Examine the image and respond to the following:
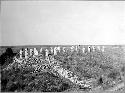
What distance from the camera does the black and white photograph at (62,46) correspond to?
321cm

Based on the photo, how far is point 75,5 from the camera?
3332 millimetres

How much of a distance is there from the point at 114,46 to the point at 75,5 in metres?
0.90

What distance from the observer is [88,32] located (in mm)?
3307

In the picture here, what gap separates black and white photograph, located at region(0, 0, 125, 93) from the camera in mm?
3207

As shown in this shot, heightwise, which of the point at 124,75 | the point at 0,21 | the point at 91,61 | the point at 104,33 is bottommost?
the point at 124,75

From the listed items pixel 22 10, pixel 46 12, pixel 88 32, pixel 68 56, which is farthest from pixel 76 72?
pixel 22 10

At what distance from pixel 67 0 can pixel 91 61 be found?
1047mm

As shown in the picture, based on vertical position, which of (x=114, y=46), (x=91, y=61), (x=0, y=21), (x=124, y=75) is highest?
(x=0, y=21)

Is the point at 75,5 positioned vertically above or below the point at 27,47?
above

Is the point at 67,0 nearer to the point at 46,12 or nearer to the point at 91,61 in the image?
the point at 46,12

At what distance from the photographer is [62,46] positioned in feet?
10.7

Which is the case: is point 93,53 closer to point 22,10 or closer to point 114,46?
point 114,46

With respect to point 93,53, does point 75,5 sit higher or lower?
higher

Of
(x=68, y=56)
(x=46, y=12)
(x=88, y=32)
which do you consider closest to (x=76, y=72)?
(x=68, y=56)
